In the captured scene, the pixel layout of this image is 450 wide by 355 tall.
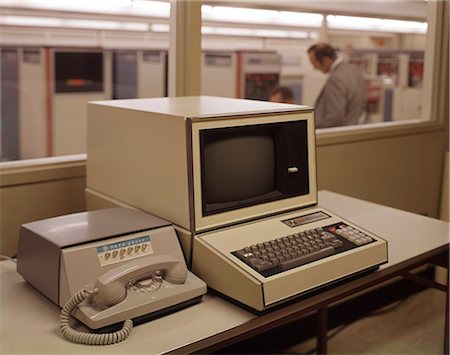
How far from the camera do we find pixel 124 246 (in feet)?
4.25

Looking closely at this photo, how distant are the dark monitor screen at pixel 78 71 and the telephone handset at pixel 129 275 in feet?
9.19

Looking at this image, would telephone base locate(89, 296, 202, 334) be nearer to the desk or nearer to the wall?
the desk

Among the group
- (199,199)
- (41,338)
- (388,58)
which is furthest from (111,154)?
(388,58)

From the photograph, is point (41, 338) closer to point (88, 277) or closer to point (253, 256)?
point (88, 277)

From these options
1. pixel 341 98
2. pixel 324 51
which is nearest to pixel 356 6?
pixel 324 51

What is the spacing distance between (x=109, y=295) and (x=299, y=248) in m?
0.47

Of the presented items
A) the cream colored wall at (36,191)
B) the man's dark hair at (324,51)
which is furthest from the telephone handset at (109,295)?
the man's dark hair at (324,51)

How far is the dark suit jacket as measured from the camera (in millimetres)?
3545

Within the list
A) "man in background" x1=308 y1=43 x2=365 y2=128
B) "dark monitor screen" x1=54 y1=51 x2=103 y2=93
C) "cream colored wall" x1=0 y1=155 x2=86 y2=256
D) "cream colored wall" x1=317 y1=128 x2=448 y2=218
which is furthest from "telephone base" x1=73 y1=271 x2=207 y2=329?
"dark monitor screen" x1=54 y1=51 x2=103 y2=93

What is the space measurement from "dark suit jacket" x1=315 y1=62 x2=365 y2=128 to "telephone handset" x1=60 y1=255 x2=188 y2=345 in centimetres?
240

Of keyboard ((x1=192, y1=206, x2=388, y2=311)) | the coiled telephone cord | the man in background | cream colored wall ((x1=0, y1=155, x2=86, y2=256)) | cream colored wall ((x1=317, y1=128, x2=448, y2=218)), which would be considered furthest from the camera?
the man in background

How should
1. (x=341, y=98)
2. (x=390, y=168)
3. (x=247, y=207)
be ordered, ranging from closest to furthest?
(x=247, y=207), (x=390, y=168), (x=341, y=98)

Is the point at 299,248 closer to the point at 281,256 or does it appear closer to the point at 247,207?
the point at 281,256

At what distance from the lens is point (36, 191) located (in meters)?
1.80
